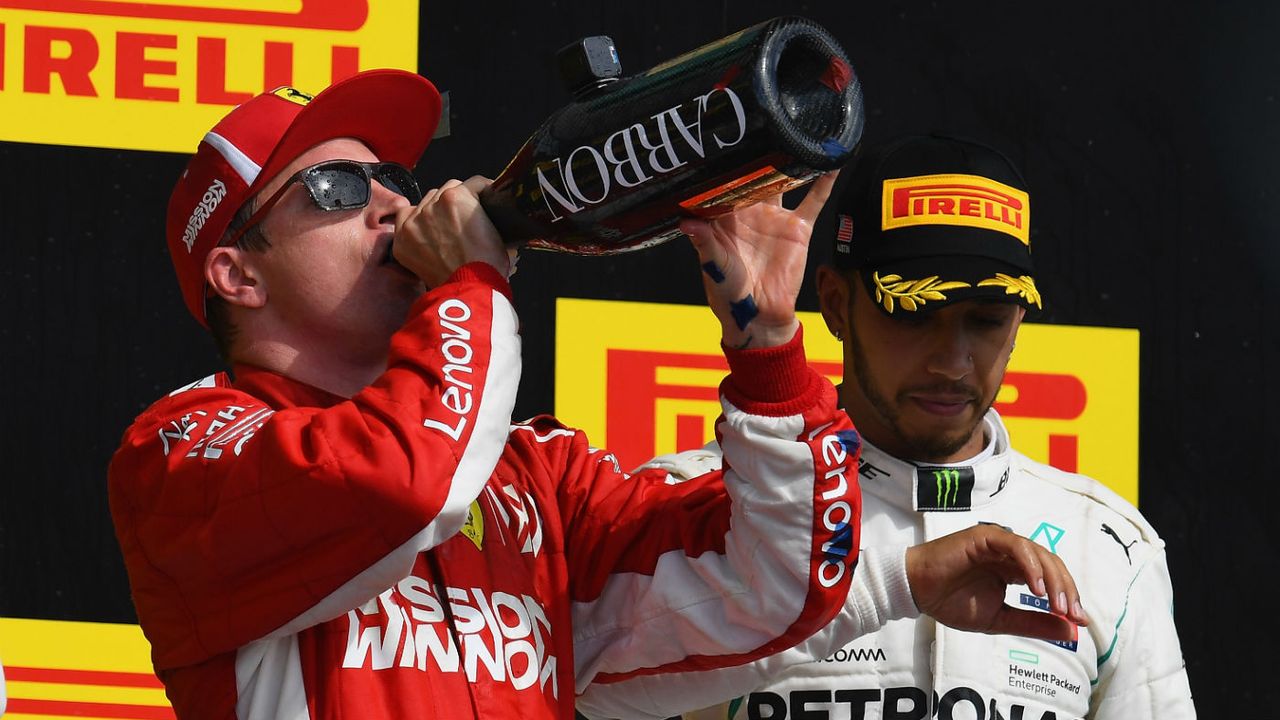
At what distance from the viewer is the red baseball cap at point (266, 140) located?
68.8 inches

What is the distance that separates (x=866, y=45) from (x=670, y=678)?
1122 millimetres

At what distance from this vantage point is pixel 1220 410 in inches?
99.7

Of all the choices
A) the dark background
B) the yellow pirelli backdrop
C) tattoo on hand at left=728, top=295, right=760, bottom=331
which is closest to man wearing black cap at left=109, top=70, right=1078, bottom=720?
tattoo on hand at left=728, top=295, right=760, bottom=331

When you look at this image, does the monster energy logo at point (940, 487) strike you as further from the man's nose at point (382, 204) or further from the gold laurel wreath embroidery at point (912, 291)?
the man's nose at point (382, 204)

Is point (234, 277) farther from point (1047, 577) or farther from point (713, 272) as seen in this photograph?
point (1047, 577)

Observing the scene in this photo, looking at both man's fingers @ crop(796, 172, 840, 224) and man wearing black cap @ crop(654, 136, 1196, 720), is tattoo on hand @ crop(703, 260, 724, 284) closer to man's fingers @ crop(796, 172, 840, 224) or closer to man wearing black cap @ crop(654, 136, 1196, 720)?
man's fingers @ crop(796, 172, 840, 224)

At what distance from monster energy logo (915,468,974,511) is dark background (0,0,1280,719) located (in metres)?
0.54

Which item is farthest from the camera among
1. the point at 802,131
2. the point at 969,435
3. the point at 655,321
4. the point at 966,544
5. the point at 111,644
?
the point at 655,321

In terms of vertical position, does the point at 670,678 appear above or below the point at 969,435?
below

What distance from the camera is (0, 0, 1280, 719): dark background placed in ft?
7.79

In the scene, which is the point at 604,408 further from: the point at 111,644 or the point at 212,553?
the point at 212,553

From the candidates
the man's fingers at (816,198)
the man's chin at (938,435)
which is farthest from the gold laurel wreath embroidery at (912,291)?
the man's fingers at (816,198)

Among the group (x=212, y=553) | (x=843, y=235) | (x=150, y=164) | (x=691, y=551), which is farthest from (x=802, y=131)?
(x=150, y=164)

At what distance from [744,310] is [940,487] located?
0.56 metres
